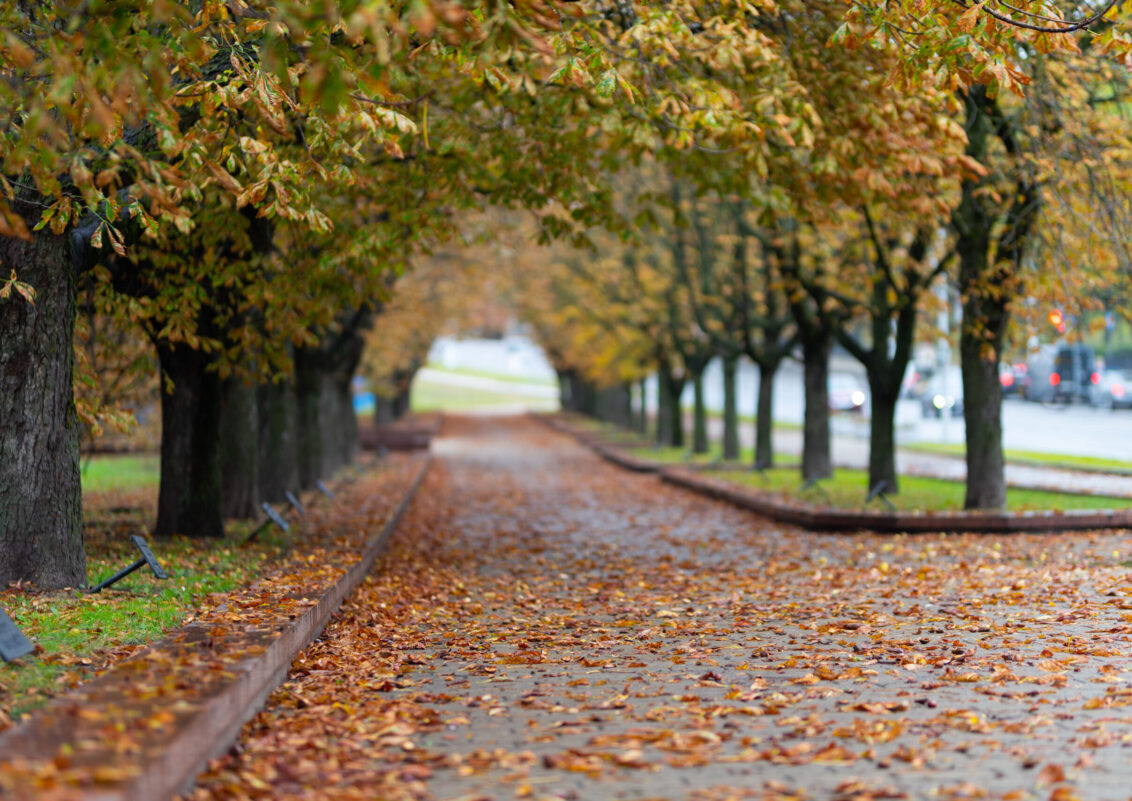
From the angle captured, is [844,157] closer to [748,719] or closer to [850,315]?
[748,719]

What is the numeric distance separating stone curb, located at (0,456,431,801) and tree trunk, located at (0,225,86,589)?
240 cm

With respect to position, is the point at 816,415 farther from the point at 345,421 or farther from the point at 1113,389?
the point at 1113,389

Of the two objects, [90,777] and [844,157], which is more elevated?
[844,157]

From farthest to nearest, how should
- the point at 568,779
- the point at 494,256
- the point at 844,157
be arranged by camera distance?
1. the point at 494,256
2. the point at 844,157
3. the point at 568,779

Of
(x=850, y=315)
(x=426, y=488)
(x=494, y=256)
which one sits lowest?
(x=426, y=488)

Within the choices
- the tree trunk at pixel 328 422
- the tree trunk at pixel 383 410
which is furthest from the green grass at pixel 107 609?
the tree trunk at pixel 383 410

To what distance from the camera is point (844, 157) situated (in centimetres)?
1177

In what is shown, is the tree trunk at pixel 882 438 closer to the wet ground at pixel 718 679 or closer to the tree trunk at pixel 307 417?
the wet ground at pixel 718 679

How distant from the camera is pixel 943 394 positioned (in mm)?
31859

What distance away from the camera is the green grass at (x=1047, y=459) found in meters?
24.9

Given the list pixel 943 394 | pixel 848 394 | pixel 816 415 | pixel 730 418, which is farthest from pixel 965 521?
pixel 848 394

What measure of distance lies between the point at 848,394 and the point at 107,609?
169ft

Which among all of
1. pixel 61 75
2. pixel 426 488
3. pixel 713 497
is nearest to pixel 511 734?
pixel 61 75

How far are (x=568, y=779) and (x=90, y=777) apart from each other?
1965mm
